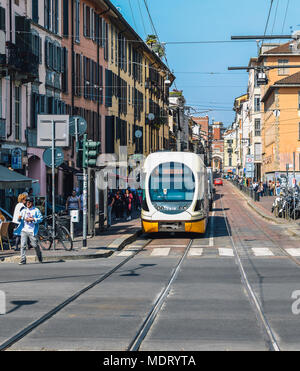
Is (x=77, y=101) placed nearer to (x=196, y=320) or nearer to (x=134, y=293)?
(x=134, y=293)

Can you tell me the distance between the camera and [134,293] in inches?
497

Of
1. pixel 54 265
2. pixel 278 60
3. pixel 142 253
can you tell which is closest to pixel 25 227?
pixel 54 265

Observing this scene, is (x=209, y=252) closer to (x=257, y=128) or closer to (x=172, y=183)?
(x=172, y=183)

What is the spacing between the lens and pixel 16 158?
108ft

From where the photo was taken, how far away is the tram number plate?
26.4 meters

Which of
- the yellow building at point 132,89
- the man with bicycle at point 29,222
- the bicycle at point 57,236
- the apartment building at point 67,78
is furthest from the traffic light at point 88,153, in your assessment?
the yellow building at point 132,89

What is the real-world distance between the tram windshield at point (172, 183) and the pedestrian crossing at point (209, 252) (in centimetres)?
344

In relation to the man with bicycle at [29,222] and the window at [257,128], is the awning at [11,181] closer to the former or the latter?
the man with bicycle at [29,222]

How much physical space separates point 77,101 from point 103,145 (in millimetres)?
7053

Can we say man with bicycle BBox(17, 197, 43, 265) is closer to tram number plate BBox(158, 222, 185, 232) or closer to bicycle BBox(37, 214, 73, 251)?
bicycle BBox(37, 214, 73, 251)

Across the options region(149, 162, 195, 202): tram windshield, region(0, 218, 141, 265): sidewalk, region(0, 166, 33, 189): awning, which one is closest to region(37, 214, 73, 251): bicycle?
region(0, 218, 141, 265): sidewalk

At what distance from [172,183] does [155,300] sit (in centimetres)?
1510

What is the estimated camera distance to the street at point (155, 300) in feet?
27.4

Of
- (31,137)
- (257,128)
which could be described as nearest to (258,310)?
(31,137)
